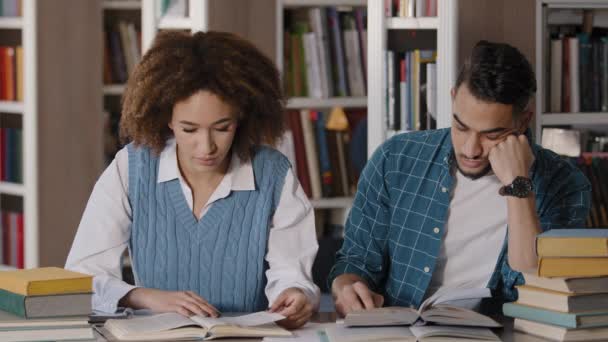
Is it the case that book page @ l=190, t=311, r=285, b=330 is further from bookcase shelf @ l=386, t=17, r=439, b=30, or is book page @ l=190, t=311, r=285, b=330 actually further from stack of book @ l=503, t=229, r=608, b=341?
bookcase shelf @ l=386, t=17, r=439, b=30

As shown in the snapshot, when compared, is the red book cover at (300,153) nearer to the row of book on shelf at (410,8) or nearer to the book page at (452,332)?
the row of book on shelf at (410,8)

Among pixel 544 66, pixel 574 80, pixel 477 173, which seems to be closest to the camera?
pixel 477 173

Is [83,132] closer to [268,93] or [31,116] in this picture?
[31,116]

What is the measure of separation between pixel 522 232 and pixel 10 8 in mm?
3072

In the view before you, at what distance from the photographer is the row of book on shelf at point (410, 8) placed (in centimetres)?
350

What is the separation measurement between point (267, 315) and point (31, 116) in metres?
2.74

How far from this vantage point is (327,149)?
190 inches

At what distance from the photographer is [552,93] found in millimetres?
3314

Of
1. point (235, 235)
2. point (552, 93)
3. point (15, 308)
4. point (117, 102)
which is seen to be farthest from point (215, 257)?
point (117, 102)

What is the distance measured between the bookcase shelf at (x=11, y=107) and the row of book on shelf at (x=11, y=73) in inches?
2.3

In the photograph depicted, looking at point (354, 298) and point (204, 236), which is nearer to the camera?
point (354, 298)

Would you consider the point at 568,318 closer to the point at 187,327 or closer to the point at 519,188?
the point at 519,188

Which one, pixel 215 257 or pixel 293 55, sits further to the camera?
pixel 293 55

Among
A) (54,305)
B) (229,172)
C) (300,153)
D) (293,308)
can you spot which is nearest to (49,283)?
(54,305)
